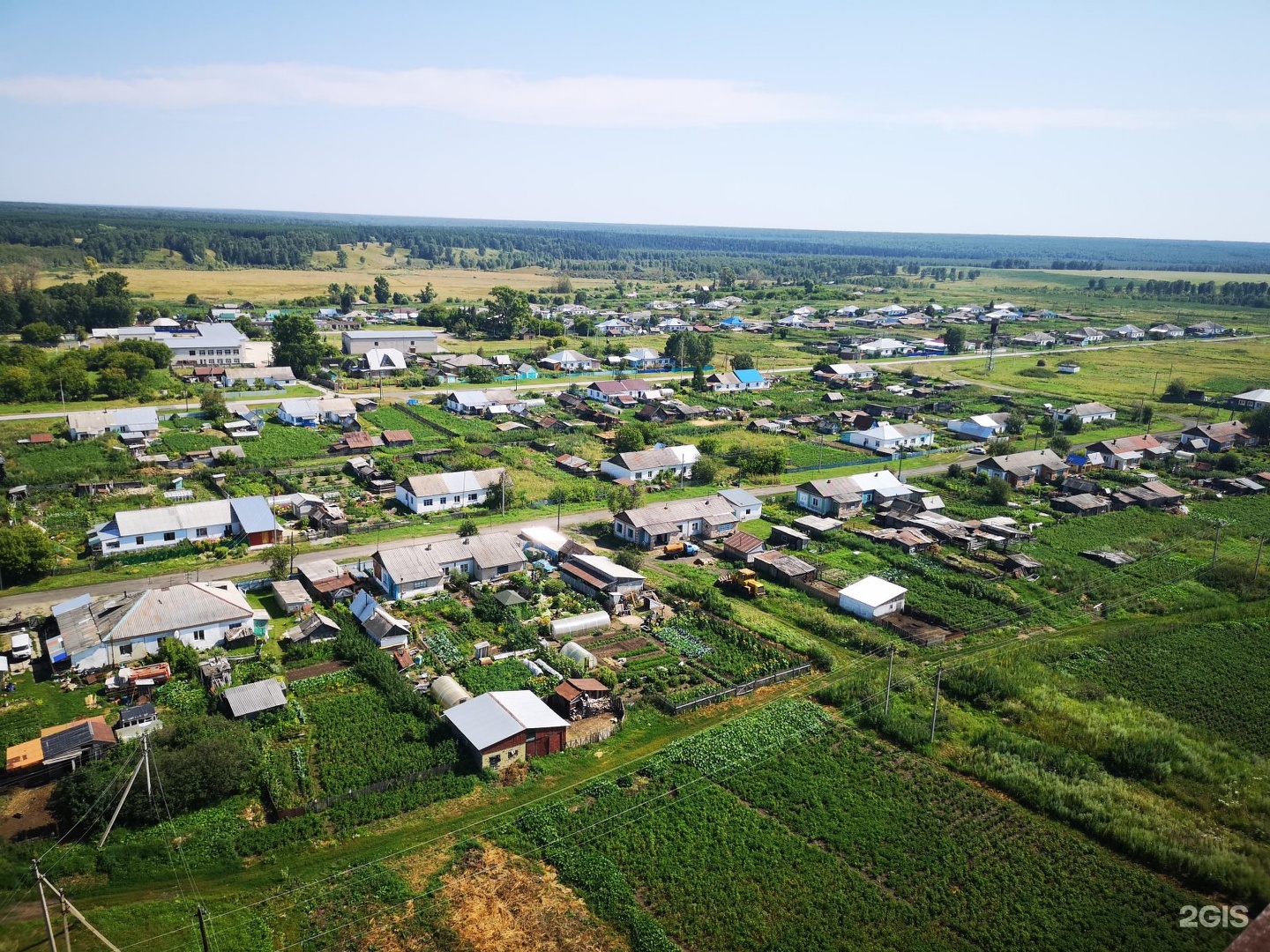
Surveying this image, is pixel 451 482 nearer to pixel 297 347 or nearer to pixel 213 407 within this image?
pixel 213 407

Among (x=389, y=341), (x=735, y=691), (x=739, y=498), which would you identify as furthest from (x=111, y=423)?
(x=735, y=691)

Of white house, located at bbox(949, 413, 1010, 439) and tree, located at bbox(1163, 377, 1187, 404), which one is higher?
tree, located at bbox(1163, 377, 1187, 404)

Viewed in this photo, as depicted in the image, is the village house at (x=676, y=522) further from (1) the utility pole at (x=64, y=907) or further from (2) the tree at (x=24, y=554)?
(1) the utility pole at (x=64, y=907)

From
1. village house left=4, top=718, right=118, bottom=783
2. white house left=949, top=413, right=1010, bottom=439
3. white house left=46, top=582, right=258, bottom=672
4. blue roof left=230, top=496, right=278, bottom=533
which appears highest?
white house left=949, top=413, right=1010, bottom=439

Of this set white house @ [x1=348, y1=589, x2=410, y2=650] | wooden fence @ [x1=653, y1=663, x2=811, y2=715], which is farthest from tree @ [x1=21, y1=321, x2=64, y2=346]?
wooden fence @ [x1=653, y1=663, x2=811, y2=715]

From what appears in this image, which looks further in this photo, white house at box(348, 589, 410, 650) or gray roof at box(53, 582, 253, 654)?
white house at box(348, 589, 410, 650)

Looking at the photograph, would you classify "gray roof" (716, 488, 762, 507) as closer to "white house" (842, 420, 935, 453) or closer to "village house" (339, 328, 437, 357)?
"white house" (842, 420, 935, 453)
